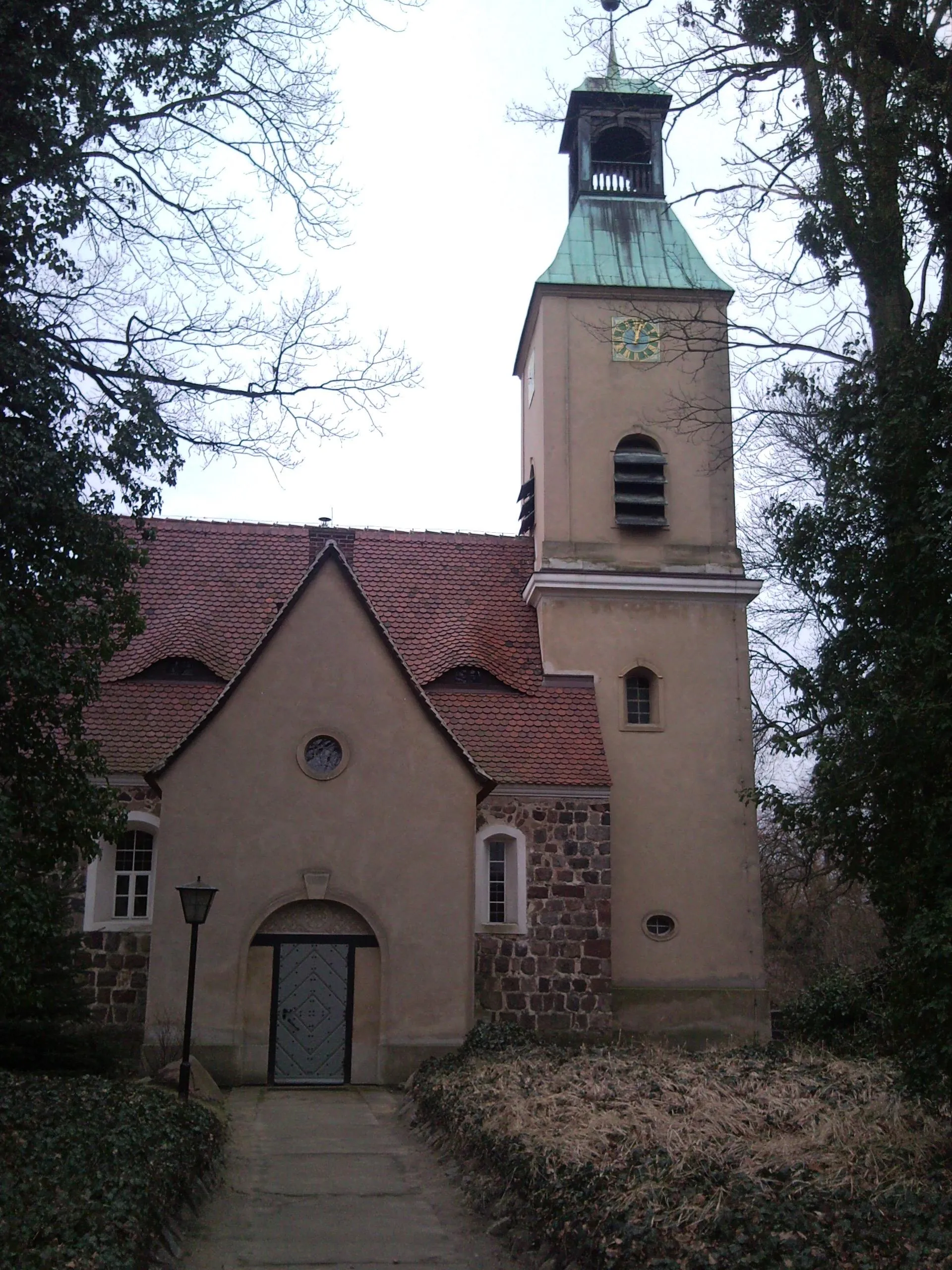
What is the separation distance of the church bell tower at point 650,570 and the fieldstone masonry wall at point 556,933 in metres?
0.93

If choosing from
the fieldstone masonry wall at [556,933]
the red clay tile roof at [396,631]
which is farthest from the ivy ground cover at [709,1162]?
the red clay tile roof at [396,631]

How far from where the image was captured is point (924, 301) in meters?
11.8

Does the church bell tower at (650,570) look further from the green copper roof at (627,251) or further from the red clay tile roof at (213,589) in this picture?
the red clay tile roof at (213,589)

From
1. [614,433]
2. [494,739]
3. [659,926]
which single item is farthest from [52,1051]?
[614,433]

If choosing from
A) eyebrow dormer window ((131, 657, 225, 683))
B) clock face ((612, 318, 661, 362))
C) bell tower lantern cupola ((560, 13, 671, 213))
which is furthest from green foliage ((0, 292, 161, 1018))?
bell tower lantern cupola ((560, 13, 671, 213))

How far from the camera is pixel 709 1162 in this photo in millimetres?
8320

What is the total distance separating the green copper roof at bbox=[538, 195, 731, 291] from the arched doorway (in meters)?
12.0

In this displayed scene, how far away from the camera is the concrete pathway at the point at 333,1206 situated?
27.6ft

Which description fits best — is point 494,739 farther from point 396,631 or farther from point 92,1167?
point 92,1167

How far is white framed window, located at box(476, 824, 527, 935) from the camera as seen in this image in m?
19.4

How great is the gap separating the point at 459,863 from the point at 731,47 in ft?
34.6

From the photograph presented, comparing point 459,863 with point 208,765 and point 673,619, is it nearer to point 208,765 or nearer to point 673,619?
point 208,765

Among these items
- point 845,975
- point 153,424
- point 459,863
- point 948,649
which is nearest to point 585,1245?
point 948,649

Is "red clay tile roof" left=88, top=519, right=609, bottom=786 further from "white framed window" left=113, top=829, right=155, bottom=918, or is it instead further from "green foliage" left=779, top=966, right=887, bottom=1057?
"green foliage" left=779, top=966, right=887, bottom=1057
